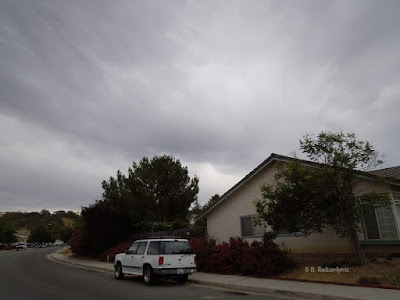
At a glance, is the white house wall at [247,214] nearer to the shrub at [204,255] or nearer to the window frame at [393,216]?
the window frame at [393,216]

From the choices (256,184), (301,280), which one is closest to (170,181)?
(256,184)

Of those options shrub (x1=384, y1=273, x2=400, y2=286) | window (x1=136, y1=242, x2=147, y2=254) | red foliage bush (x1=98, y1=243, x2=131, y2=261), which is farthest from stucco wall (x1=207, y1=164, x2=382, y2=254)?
red foliage bush (x1=98, y1=243, x2=131, y2=261)

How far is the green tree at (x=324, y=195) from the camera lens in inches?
423

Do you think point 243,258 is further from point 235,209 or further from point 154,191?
point 154,191

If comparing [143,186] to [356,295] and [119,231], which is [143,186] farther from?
[356,295]

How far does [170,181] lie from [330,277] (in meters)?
19.5

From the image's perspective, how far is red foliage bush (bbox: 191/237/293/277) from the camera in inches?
482

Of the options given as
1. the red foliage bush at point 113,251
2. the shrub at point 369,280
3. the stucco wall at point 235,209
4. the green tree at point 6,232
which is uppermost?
the green tree at point 6,232

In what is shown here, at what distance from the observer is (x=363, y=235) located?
41.3 ft

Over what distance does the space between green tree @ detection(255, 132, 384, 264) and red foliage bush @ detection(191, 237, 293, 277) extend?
1.31 m

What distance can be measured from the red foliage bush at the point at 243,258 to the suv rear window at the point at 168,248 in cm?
244

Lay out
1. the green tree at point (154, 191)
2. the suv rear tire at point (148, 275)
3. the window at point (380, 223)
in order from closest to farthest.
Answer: the suv rear tire at point (148, 275) → the window at point (380, 223) → the green tree at point (154, 191)

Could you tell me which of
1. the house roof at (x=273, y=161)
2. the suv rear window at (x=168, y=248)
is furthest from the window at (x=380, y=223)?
the suv rear window at (x=168, y=248)

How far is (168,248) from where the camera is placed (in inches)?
460
